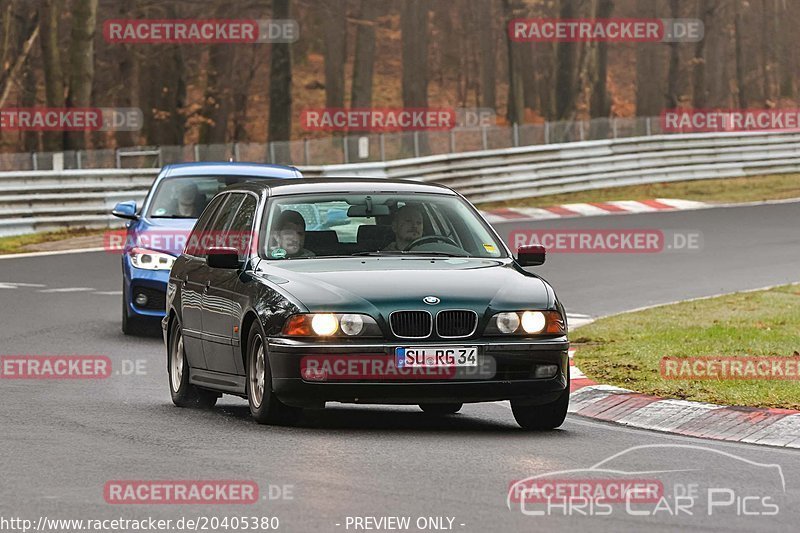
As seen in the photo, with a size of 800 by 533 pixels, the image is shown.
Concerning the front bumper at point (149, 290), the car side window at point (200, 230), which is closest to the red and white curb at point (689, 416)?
the car side window at point (200, 230)

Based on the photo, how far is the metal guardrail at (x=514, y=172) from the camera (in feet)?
110

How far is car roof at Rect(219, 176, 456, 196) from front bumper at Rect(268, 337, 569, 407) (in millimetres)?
1677

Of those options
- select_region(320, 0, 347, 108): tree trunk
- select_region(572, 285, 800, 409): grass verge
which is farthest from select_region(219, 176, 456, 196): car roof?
select_region(320, 0, 347, 108): tree trunk

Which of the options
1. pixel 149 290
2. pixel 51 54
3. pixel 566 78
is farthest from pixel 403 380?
pixel 566 78

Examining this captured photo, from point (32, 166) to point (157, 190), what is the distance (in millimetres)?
16179

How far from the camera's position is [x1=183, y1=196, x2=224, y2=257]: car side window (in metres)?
13.1

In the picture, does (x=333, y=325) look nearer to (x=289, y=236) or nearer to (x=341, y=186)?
(x=289, y=236)

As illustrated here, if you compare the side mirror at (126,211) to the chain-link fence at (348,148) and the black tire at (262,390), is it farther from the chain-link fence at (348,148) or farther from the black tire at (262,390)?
the chain-link fence at (348,148)

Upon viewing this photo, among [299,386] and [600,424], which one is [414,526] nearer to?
[299,386]

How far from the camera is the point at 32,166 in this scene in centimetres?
3428

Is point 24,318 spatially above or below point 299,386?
below

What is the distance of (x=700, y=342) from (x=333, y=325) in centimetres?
547

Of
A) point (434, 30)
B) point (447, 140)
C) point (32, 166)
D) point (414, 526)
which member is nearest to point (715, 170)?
point (447, 140)

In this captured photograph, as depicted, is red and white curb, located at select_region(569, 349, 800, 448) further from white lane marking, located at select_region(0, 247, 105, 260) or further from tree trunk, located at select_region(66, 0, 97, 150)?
tree trunk, located at select_region(66, 0, 97, 150)
